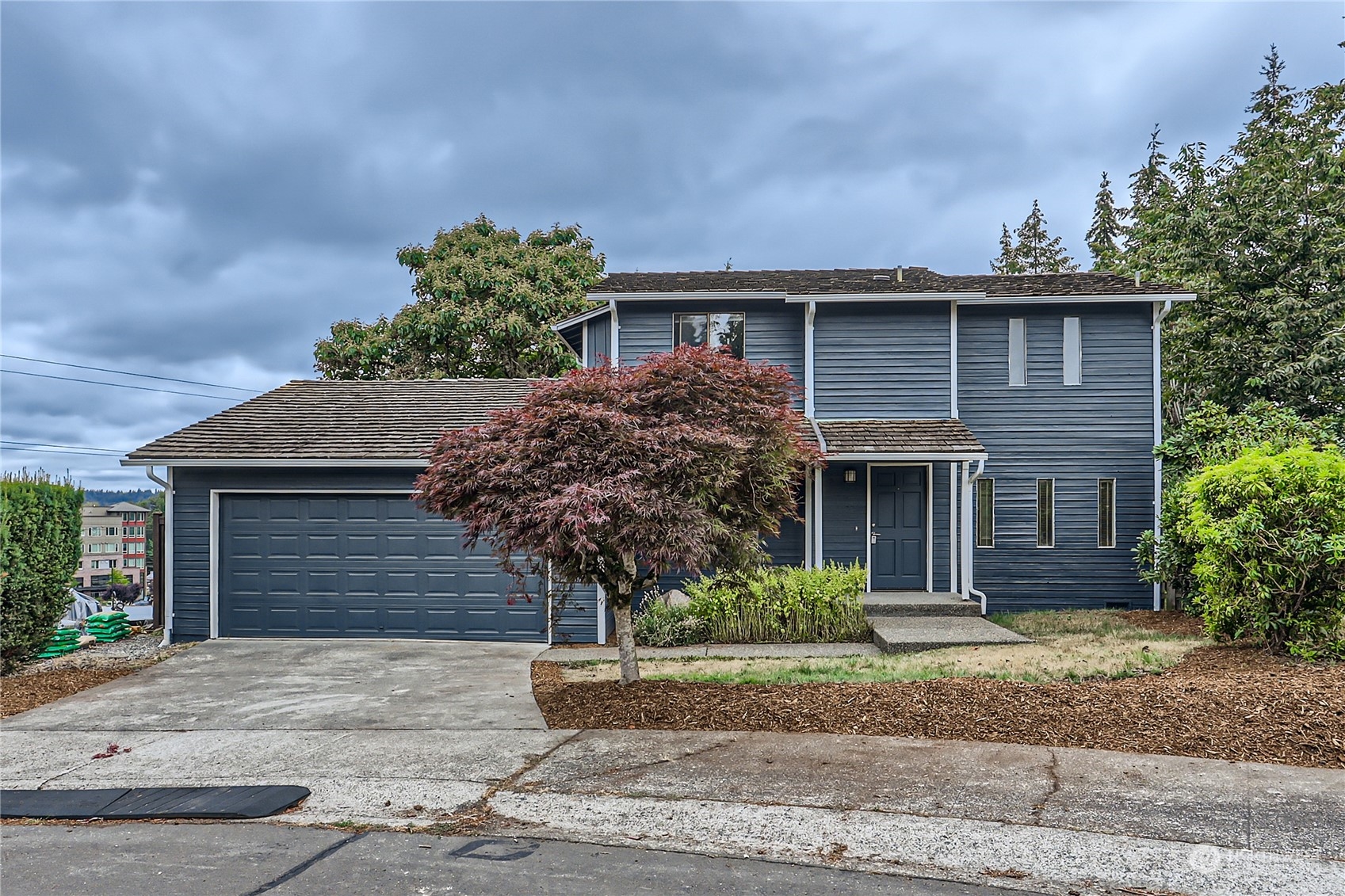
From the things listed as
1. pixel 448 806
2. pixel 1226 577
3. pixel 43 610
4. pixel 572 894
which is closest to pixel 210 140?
pixel 43 610

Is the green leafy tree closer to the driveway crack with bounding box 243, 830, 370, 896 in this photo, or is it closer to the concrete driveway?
the concrete driveway

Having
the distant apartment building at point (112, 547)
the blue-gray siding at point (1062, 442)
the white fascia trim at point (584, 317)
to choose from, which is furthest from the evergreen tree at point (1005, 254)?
the distant apartment building at point (112, 547)

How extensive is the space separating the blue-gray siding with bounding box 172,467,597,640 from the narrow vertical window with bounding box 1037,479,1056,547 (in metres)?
7.75

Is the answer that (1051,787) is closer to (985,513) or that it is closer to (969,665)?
(969,665)

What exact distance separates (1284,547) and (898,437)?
5905 millimetres

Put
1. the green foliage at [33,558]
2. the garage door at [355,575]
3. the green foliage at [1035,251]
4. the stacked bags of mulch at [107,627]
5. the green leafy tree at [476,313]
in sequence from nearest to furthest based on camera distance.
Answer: the green foliage at [33,558]
the garage door at [355,575]
the stacked bags of mulch at [107,627]
the green leafy tree at [476,313]
the green foliage at [1035,251]

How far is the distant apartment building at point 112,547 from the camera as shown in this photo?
85.9m

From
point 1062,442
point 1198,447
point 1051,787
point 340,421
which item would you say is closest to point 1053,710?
point 1051,787

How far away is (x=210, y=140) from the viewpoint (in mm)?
12820

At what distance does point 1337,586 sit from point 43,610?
1326 cm

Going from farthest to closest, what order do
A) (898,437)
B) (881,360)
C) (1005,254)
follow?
1. (1005,254)
2. (881,360)
3. (898,437)

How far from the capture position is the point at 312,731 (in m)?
7.17

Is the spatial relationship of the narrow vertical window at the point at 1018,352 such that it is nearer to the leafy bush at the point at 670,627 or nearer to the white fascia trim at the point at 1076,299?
the white fascia trim at the point at 1076,299

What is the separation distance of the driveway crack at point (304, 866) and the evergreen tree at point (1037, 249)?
1363 inches
